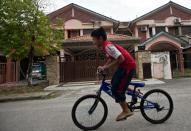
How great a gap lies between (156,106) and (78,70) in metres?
17.0

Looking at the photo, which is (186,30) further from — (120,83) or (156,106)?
(120,83)

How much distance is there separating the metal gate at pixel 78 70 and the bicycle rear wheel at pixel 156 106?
54.6 ft

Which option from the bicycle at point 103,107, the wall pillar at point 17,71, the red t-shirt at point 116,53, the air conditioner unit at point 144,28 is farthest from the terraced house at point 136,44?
the red t-shirt at point 116,53

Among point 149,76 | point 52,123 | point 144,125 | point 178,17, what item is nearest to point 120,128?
point 144,125

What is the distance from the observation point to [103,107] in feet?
19.2

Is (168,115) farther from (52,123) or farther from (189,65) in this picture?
(189,65)

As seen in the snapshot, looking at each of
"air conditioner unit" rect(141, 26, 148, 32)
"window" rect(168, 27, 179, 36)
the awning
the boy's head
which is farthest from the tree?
"window" rect(168, 27, 179, 36)

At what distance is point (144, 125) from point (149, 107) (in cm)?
36

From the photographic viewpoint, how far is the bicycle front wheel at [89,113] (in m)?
5.77

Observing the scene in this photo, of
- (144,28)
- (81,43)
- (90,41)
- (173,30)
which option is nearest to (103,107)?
(90,41)

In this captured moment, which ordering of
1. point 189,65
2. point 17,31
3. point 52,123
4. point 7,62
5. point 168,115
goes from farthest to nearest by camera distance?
point 189,65 < point 7,62 < point 17,31 < point 52,123 < point 168,115

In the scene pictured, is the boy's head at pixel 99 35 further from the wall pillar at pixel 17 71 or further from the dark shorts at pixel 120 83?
the wall pillar at pixel 17 71

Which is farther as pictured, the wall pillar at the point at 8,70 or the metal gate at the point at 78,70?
the wall pillar at the point at 8,70

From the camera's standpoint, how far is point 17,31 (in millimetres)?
A: 19109
